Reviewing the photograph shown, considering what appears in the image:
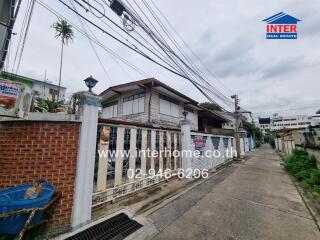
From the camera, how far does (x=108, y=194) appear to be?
4.32m

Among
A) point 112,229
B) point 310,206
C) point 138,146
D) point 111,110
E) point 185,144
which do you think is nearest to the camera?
point 112,229

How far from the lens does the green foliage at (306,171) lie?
20.8ft

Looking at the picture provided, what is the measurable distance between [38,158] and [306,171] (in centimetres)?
1023

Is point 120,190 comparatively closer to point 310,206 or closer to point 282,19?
point 310,206

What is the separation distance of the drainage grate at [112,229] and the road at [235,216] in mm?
533

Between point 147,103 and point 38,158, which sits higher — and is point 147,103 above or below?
above

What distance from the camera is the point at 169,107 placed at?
42.1 feet

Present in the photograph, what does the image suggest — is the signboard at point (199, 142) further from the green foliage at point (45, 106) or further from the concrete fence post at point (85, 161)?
the green foliage at point (45, 106)

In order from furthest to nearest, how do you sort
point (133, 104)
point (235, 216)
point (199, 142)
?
point (133, 104) < point (199, 142) < point (235, 216)

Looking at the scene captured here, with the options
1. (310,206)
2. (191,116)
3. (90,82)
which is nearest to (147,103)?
(191,116)

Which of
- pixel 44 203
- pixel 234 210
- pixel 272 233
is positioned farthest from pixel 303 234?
pixel 44 203

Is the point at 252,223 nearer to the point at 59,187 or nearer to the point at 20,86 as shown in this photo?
the point at 59,187

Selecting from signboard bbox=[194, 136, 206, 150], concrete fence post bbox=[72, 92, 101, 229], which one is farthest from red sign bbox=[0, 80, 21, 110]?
signboard bbox=[194, 136, 206, 150]

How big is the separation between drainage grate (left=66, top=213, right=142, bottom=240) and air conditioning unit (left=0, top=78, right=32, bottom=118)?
91.1 inches
